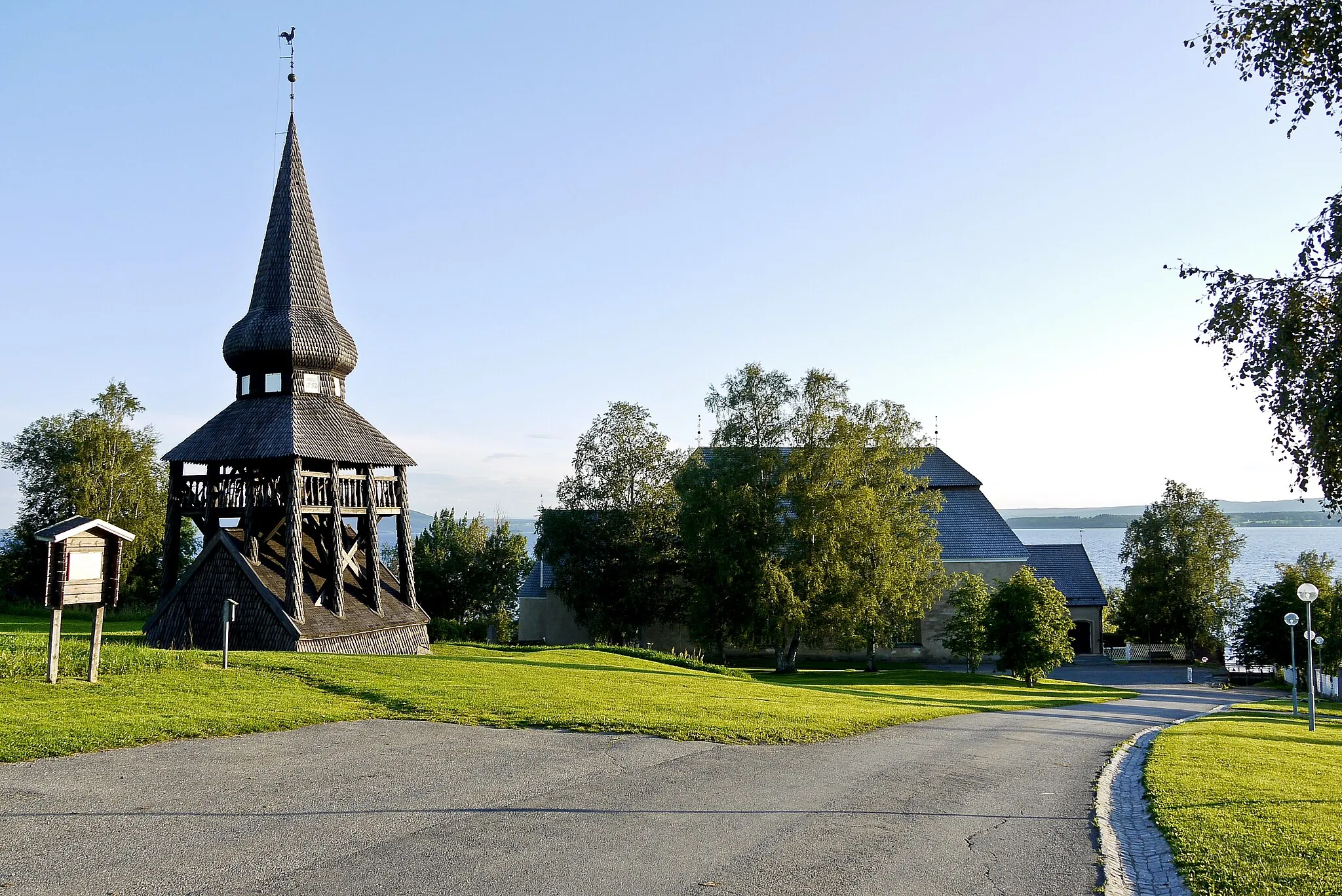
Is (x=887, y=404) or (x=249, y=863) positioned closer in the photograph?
(x=249, y=863)

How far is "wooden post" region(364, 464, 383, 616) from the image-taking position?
29.2m

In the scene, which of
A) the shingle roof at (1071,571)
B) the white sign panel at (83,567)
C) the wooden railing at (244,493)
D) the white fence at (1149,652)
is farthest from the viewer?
the shingle roof at (1071,571)

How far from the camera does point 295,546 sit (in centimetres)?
2620

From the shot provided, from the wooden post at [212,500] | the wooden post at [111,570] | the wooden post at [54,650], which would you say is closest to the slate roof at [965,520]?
the wooden post at [212,500]

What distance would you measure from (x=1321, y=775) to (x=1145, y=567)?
1717 inches

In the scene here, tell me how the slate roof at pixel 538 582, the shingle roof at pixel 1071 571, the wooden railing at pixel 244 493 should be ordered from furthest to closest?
the shingle roof at pixel 1071 571 < the slate roof at pixel 538 582 < the wooden railing at pixel 244 493

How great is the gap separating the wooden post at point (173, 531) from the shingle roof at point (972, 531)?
112ft

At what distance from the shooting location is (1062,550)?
186 ft

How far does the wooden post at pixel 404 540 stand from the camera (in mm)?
30609

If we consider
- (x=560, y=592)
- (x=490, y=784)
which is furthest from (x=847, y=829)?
(x=560, y=592)

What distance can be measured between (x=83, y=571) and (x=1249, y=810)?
16062mm

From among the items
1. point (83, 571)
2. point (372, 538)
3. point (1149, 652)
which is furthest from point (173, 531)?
point (1149, 652)

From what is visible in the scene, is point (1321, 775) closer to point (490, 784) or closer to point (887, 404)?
point (490, 784)

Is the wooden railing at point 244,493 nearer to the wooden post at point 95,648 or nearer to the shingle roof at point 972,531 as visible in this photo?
the wooden post at point 95,648
